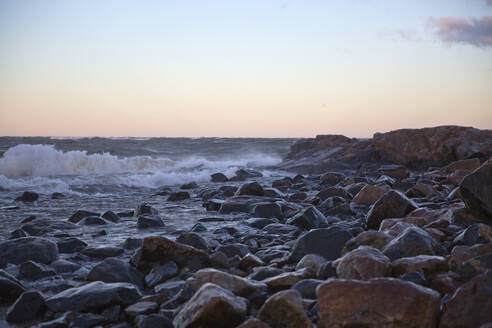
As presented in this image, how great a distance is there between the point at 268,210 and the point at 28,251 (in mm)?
2677

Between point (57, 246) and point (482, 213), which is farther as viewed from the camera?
point (57, 246)

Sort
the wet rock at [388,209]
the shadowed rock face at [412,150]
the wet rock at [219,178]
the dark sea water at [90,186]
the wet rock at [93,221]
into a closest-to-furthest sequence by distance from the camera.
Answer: the wet rock at [388,209], the wet rock at [93,221], the dark sea water at [90,186], the wet rock at [219,178], the shadowed rock face at [412,150]

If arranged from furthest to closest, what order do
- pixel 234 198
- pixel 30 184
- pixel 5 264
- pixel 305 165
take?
pixel 305 165 < pixel 30 184 < pixel 234 198 < pixel 5 264

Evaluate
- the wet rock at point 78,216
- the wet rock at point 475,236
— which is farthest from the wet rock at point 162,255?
the wet rock at point 78,216

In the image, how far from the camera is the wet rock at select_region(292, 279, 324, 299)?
7.02 feet

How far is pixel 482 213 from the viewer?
126 inches

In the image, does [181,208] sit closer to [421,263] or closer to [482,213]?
[482,213]

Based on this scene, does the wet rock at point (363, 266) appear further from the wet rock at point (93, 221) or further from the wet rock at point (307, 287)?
the wet rock at point (93, 221)

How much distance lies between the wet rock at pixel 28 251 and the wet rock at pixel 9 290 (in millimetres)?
702

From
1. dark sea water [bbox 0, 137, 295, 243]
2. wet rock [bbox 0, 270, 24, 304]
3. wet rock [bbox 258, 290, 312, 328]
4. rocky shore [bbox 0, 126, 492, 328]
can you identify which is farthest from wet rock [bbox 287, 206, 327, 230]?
wet rock [bbox 0, 270, 24, 304]

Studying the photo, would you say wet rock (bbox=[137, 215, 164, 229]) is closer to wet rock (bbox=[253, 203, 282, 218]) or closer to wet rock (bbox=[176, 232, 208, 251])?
wet rock (bbox=[253, 203, 282, 218])

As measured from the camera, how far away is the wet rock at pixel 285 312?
1.80m

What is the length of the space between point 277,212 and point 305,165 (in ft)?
28.3

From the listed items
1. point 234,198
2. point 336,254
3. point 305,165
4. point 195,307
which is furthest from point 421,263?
point 305,165
